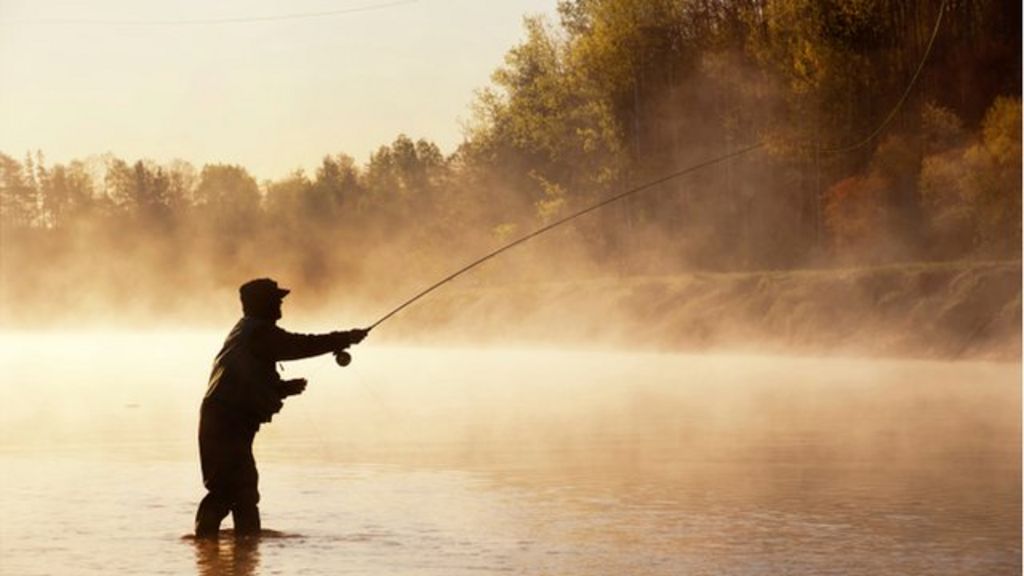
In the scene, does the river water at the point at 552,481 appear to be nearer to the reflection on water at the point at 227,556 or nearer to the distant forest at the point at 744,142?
the reflection on water at the point at 227,556

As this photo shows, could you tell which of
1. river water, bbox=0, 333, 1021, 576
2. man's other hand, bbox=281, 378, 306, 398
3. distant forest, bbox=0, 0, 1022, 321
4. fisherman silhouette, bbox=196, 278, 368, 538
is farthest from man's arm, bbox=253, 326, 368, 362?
distant forest, bbox=0, 0, 1022, 321

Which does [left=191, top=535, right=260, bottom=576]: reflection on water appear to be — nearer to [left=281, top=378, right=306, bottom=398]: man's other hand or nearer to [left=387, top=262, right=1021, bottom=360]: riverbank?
[left=281, top=378, right=306, bottom=398]: man's other hand

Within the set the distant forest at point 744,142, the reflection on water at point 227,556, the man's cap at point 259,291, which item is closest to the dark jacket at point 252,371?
the man's cap at point 259,291

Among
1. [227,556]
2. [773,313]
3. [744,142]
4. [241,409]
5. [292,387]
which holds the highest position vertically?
[744,142]

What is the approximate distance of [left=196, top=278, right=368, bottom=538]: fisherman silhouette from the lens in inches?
515

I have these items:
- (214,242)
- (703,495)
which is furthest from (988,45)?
(214,242)

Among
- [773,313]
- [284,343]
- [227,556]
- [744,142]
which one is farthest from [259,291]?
[744,142]

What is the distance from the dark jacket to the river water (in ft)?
2.77

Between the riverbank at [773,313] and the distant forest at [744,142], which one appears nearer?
the riverbank at [773,313]

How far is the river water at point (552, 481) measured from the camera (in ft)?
39.7

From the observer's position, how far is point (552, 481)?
53.8ft

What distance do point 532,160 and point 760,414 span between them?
53.3 meters

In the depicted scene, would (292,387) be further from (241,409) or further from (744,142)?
(744,142)

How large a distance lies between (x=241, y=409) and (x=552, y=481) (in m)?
3.92
